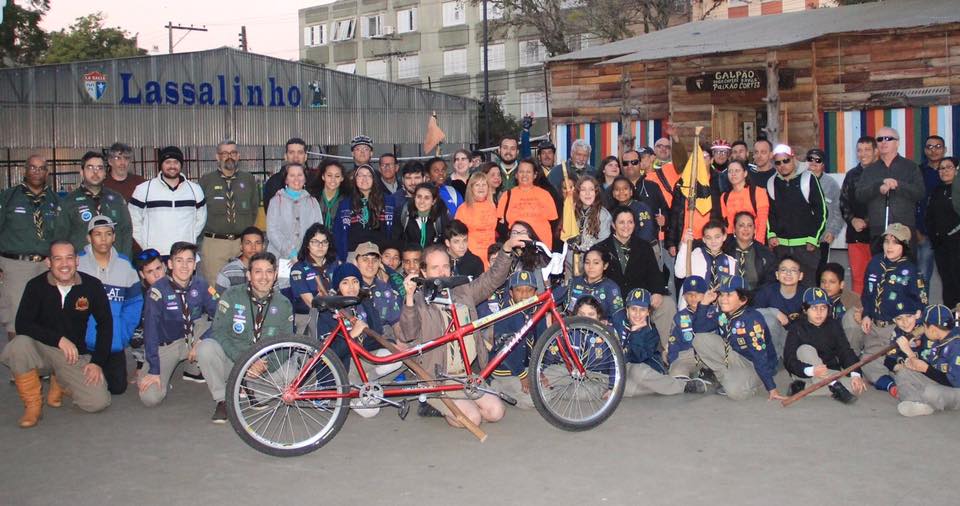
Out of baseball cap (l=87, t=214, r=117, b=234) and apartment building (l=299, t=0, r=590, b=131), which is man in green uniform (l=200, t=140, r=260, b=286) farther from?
apartment building (l=299, t=0, r=590, b=131)

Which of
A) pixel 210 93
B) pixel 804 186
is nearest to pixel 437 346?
pixel 804 186

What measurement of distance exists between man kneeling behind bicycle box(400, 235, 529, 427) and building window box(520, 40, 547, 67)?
49845 mm

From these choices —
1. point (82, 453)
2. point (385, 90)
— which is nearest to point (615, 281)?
point (82, 453)

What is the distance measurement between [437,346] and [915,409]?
10.4 feet

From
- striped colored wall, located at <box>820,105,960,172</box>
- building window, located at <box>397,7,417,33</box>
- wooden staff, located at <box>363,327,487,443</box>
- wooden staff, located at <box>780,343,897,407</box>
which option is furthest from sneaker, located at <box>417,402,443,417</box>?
building window, located at <box>397,7,417,33</box>

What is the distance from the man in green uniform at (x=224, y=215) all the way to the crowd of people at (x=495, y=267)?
20mm

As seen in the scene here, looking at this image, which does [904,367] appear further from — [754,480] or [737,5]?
[737,5]

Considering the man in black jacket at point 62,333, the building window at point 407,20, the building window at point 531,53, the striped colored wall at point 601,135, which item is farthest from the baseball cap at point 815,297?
the building window at point 407,20

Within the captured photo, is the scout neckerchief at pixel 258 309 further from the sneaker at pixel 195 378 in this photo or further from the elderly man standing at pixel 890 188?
the elderly man standing at pixel 890 188

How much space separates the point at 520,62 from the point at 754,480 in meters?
54.2

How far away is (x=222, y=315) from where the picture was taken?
7.12 meters

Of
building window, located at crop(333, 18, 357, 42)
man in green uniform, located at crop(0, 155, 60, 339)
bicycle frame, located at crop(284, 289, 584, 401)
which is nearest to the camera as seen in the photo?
bicycle frame, located at crop(284, 289, 584, 401)

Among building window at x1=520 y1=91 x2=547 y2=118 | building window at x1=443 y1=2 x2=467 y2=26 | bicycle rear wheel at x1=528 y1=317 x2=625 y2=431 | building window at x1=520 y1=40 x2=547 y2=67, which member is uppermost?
building window at x1=443 y1=2 x2=467 y2=26

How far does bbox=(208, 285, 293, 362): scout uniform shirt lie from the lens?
710 centimetres
